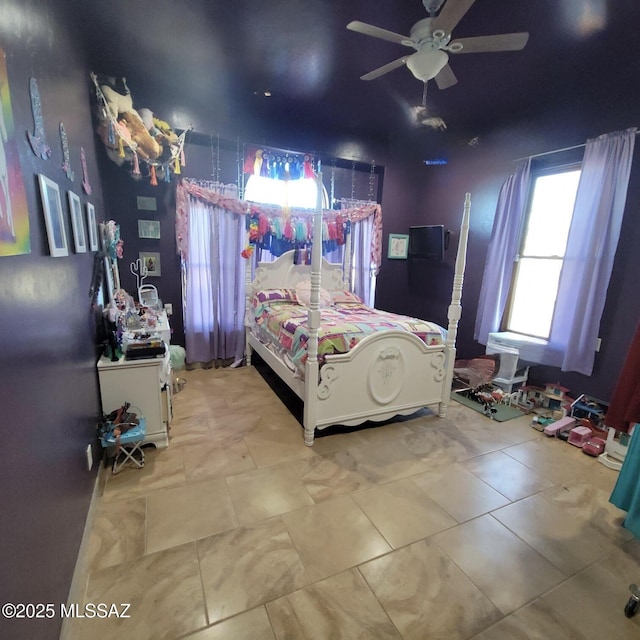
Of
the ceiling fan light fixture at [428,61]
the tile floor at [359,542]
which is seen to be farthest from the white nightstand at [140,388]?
the ceiling fan light fixture at [428,61]

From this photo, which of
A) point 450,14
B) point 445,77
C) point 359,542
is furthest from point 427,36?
point 359,542

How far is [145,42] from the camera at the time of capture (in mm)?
2602

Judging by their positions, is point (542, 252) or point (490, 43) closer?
point (490, 43)

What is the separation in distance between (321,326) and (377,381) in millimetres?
636

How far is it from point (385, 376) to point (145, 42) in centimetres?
325

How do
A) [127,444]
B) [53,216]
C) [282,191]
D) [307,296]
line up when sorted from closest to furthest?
[53,216] < [127,444] < [307,296] < [282,191]

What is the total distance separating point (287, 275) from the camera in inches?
171

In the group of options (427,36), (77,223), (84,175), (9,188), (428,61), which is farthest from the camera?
(84,175)

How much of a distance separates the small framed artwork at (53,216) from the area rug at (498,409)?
3426 mm

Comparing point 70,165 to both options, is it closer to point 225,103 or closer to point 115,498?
point 115,498

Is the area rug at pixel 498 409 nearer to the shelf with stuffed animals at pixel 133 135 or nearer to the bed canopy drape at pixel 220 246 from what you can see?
the bed canopy drape at pixel 220 246

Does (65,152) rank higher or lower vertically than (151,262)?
higher

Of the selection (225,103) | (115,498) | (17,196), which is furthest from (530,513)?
(225,103)

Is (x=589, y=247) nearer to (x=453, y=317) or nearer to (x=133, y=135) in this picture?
(x=453, y=317)
